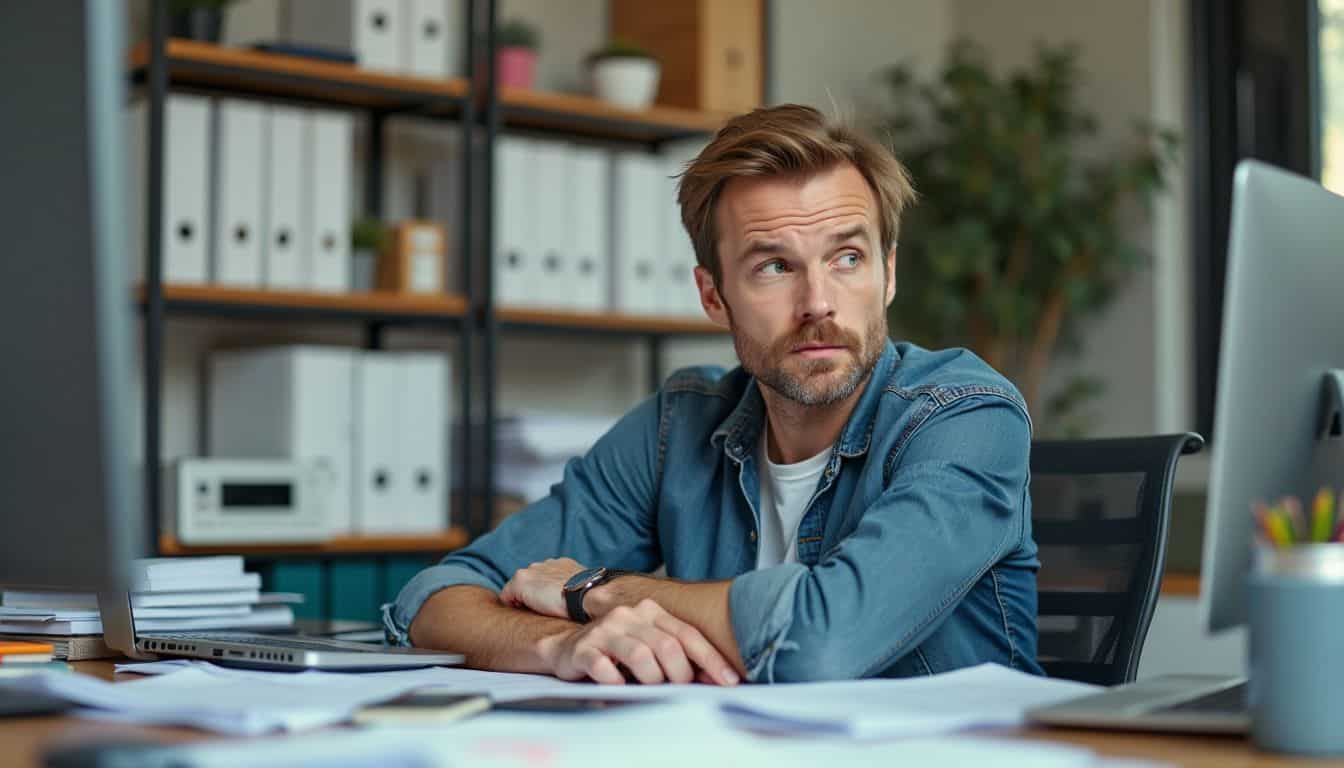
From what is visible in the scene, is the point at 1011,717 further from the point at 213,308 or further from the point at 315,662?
the point at 213,308

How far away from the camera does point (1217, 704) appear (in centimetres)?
107

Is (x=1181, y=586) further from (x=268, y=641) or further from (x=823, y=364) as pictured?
(x=268, y=641)

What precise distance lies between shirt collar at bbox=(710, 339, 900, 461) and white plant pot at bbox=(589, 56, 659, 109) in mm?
1907

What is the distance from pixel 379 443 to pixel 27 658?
1.99m

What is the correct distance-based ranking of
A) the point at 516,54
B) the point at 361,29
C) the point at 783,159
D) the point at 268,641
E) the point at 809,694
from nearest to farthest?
the point at 809,694, the point at 268,641, the point at 783,159, the point at 361,29, the point at 516,54

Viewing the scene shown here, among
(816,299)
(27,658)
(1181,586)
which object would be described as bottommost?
(1181,586)

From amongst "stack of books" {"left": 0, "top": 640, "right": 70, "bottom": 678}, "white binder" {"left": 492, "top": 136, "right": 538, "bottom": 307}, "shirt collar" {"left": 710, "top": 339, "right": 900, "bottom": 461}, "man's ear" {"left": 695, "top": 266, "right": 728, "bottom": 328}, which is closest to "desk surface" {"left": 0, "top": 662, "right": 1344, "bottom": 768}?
"stack of books" {"left": 0, "top": 640, "right": 70, "bottom": 678}

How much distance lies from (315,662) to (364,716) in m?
0.32

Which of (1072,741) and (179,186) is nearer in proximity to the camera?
(1072,741)

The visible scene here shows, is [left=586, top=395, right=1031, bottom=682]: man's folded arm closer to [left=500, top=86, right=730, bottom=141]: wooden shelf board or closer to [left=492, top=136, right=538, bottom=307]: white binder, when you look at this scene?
[left=492, top=136, right=538, bottom=307]: white binder

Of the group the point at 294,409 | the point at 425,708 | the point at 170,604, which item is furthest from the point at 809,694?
the point at 294,409

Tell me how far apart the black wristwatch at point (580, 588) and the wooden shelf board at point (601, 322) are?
1.90 meters

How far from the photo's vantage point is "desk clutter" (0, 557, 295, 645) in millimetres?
1552

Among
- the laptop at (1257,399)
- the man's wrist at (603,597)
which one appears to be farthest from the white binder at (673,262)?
the laptop at (1257,399)
